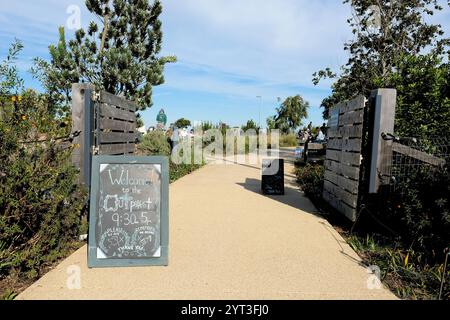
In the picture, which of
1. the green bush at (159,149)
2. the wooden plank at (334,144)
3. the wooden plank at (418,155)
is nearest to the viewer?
the wooden plank at (418,155)

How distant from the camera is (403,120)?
8078 millimetres

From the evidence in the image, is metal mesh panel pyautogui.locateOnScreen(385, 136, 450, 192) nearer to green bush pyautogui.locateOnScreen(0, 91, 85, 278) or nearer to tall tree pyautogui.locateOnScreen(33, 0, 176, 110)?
green bush pyautogui.locateOnScreen(0, 91, 85, 278)

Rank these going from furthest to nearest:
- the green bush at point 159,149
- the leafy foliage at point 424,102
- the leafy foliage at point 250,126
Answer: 1. the leafy foliage at point 250,126
2. the green bush at point 159,149
3. the leafy foliage at point 424,102

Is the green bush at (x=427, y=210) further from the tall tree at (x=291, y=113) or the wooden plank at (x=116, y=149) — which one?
the tall tree at (x=291, y=113)

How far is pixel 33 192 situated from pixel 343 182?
Answer: 14.4 ft

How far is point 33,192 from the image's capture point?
12.0 ft

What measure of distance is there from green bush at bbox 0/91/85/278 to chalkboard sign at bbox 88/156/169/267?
38 centimetres

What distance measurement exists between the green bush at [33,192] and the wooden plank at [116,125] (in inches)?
36.6

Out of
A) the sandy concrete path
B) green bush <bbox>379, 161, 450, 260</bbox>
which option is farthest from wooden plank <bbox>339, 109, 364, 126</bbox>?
the sandy concrete path

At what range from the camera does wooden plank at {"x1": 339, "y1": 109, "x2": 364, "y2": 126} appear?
5.46m

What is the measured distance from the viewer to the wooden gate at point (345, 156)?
17.9 ft

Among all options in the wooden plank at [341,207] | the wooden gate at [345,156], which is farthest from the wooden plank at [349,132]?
the wooden plank at [341,207]

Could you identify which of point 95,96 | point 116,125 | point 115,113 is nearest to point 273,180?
point 116,125
